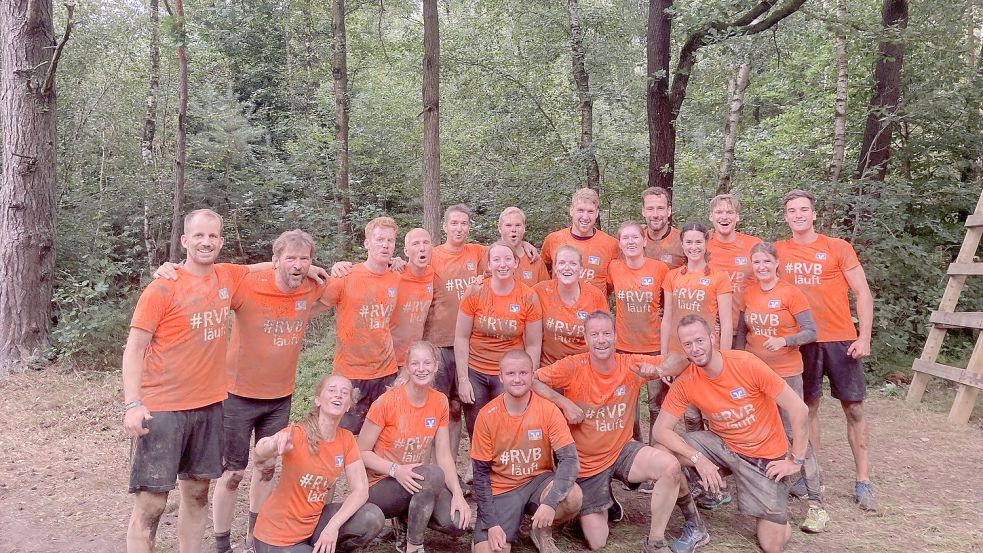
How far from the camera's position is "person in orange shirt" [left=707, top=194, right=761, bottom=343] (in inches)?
197

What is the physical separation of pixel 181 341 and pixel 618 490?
3.51 meters

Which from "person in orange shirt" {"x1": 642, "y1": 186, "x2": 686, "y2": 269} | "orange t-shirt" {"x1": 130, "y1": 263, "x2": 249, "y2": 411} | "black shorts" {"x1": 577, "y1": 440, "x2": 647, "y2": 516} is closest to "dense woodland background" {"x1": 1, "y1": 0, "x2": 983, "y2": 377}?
"person in orange shirt" {"x1": 642, "y1": 186, "x2": 686, "y2": 269}

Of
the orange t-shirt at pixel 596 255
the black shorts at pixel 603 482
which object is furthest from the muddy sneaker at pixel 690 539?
the orange t-shirt at pixel 596 255

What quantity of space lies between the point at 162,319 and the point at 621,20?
34.5 feet

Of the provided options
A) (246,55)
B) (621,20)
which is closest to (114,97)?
(246,55)

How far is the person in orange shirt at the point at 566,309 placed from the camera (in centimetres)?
465

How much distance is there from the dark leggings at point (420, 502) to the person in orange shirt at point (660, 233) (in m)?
2.63

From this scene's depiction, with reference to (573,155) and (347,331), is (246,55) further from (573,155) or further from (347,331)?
(347,331)

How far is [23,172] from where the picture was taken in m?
8.33

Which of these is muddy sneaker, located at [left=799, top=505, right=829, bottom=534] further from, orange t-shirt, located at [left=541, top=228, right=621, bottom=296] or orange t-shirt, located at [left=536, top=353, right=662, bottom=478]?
orange t-shirt, located at [left=541, top=228, right=621, bottom=296]

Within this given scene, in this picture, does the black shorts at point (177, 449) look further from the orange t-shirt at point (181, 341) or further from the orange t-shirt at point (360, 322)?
the orange t-shirt at point (360, 322)

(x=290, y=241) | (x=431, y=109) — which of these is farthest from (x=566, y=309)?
(x=431, y=109)

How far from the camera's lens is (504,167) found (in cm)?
1233

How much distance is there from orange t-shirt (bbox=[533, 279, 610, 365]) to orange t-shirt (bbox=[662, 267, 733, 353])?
0.55 metres
